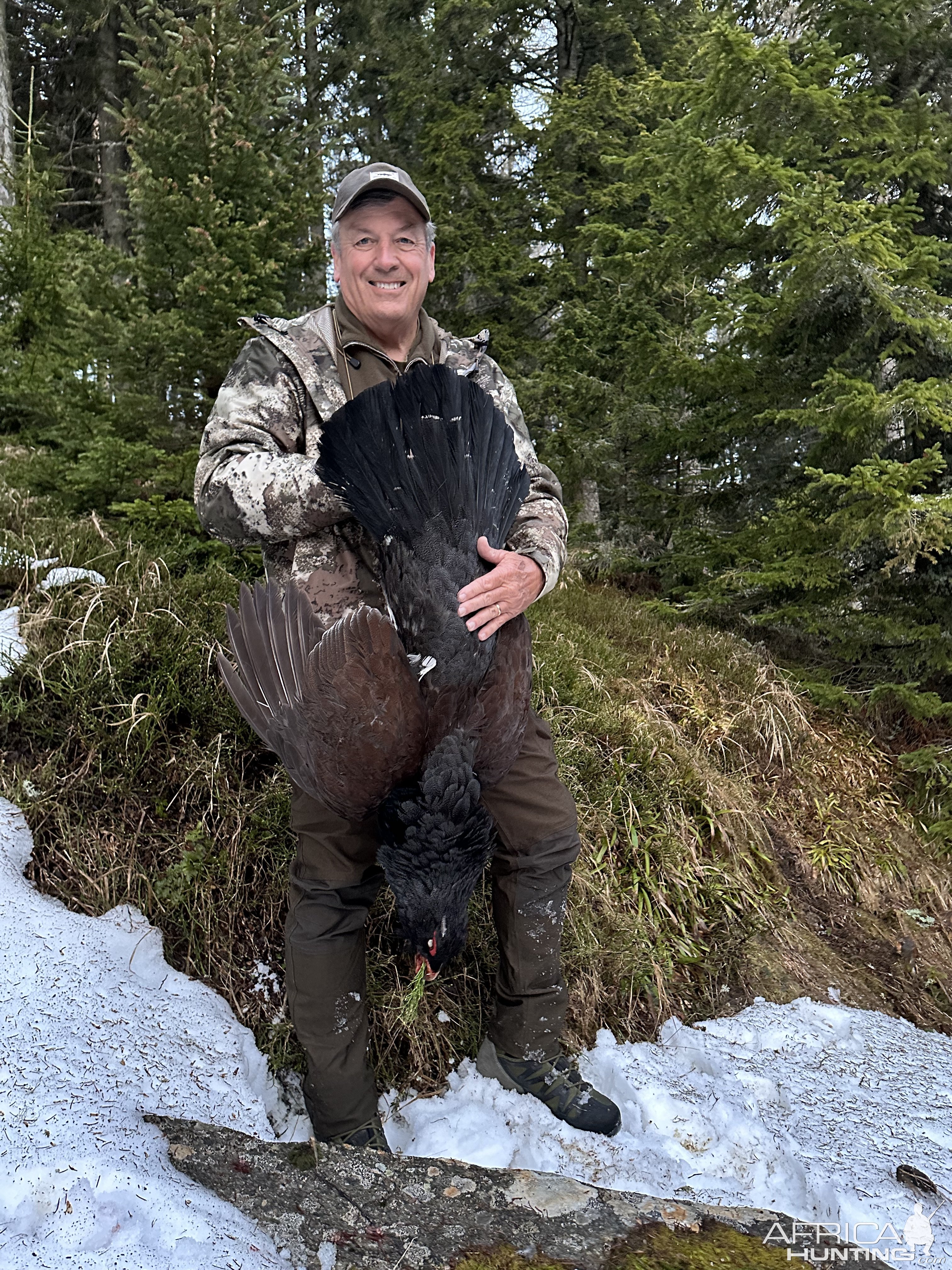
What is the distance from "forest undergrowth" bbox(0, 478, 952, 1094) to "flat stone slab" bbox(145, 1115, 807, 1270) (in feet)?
1.68

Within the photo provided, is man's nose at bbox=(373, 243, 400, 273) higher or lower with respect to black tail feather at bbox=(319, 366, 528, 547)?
higher

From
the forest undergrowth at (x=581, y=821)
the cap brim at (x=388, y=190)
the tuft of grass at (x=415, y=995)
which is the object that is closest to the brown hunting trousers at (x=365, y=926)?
the tuft of grass at (x=415, y=995)

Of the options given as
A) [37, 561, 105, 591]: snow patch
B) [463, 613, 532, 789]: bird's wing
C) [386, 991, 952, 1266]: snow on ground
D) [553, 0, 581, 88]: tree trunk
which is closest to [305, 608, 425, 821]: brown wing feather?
[463, 613, 532, 789]: bird's wing

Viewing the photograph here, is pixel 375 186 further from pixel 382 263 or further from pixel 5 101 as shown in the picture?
pixel 5 101

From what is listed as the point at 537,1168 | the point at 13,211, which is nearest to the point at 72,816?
the point at 537,1168

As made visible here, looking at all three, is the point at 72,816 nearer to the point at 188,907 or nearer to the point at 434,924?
the point at 188,907

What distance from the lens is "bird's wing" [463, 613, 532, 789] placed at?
2.23m

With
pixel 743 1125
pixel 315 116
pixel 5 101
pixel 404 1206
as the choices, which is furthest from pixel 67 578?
pixel 5 101

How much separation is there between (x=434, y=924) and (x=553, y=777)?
69cm

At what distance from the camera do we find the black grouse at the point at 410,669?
2055 mm

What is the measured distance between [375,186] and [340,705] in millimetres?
1836

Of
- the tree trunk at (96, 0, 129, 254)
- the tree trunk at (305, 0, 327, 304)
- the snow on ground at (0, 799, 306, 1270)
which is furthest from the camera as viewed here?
the tree trunk at (96, 0, 129, 254)

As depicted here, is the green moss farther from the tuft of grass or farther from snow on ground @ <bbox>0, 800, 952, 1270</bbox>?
the tuft of grass

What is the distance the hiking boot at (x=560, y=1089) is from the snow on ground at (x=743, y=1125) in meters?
0.03
